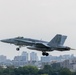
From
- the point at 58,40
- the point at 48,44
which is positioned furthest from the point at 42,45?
the point at 58,40

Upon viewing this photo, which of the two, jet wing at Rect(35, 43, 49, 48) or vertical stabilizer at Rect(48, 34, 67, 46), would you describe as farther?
vertical stabilizer at Rect(48, 34, 67, 46)

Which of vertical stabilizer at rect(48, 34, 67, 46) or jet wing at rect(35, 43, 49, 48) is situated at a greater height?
vertical stabilizer at rect(48, 34, 67, 46)

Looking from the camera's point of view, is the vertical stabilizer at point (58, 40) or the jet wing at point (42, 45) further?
the vertical stabilizer at point (58, 40)

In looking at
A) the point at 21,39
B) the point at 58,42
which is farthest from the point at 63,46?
the point at 21,39

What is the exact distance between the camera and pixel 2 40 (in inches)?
4732

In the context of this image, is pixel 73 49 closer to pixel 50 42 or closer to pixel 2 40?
pixel 50 42

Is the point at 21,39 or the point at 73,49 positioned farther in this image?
the point at 21,39

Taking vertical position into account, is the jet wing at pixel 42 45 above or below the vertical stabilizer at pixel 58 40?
below

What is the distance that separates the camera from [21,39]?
387 ft

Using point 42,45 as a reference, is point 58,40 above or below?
above

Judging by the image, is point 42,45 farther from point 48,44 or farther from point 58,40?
point 58,40

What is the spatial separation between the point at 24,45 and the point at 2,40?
5455 millimetres

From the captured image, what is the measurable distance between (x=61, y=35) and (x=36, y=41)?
529 centimetres

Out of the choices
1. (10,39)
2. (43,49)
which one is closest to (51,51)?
(43,49)
